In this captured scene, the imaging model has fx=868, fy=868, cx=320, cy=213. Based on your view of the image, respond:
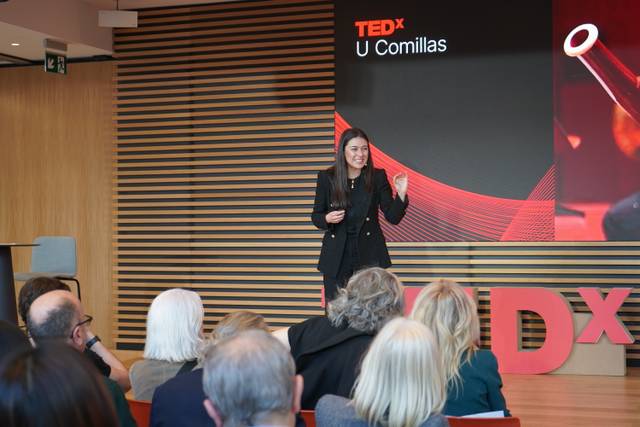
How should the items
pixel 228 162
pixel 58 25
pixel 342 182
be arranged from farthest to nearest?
pixel 228 162, pixel 58 25, pixel 342 182

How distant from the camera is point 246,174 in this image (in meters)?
9.16

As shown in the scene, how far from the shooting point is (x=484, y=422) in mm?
2760

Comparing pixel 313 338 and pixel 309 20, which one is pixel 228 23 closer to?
pixel 309 20

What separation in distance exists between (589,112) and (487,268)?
5.67 feet

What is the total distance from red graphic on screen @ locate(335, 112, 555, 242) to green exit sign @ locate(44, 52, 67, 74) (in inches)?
115

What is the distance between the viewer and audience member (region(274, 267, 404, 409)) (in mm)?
3281

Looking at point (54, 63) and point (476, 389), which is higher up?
point (54, 63)

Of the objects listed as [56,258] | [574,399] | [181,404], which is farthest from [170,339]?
[56,258]

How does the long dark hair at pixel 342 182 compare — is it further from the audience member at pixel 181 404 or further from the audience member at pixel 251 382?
the audience member at pixel 251 382

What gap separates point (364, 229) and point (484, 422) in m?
3.25

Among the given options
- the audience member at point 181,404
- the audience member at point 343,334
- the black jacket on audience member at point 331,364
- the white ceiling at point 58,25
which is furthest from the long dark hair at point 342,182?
the white ceiling at point 58,25

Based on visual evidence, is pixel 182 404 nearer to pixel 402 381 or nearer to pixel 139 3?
pixel 402 381

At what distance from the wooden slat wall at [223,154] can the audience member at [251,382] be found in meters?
6.91

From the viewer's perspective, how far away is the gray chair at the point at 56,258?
29.4ft
